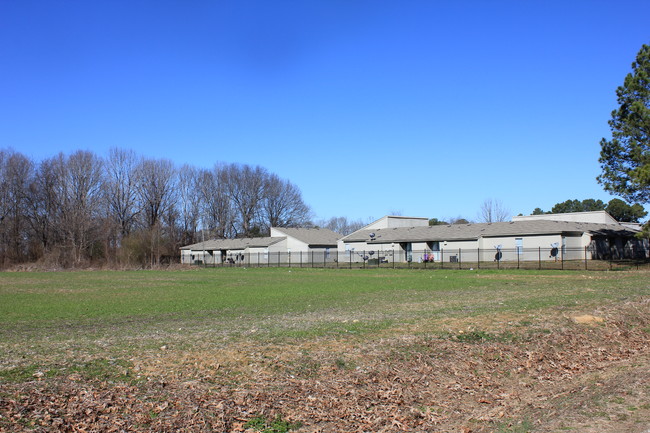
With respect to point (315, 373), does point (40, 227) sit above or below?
above

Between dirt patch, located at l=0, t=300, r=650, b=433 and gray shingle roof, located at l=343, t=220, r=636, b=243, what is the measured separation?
45.6 meters

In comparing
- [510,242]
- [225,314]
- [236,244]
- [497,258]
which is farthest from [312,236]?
[225,314]

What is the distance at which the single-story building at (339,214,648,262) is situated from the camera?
53531 millimetres

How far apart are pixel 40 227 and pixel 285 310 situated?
235ft

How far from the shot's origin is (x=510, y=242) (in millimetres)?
56156

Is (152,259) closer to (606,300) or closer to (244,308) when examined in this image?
(244,308)

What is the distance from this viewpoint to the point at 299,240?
259 ft

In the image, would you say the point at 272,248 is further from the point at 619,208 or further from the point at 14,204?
the point at 619,208

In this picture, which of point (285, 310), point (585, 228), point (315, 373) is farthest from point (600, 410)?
point (585, 228)

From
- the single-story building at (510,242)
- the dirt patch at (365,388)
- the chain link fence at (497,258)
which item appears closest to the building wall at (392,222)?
the single-story building at (510,242)

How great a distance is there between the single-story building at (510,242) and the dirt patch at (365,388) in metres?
40.3

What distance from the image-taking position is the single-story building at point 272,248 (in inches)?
2995

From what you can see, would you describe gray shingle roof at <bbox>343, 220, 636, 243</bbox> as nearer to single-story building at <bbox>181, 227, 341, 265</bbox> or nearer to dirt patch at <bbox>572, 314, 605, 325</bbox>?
single-story building at <bbox>181, 227, 341, 265</bbox>

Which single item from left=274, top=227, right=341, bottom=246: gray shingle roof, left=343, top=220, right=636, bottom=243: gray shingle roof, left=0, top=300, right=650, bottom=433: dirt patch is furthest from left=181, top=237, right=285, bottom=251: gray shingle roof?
left=0, top=300, right=650, bottom=433: dirt patch
